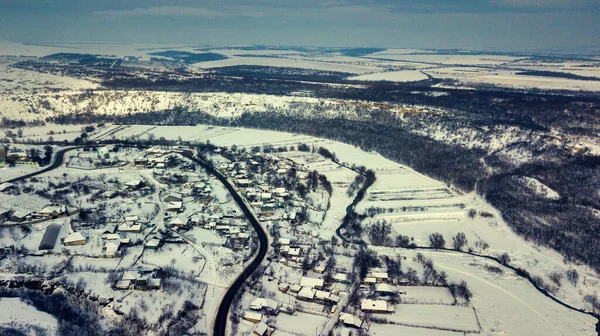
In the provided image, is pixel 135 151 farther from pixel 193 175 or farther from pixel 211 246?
pixel 211 246

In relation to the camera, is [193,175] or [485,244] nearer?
[485,244]

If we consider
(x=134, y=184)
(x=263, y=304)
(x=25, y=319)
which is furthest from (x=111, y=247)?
(x=134, y=184)

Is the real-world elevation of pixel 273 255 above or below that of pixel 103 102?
below

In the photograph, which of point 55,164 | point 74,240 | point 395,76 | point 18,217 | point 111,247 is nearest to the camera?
point 111,247

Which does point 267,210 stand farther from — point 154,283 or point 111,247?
point 154,283

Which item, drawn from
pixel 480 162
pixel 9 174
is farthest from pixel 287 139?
pixel 9 174

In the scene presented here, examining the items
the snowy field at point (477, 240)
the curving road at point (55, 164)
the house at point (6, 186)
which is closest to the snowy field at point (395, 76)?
the snowy field at point (477, 240)

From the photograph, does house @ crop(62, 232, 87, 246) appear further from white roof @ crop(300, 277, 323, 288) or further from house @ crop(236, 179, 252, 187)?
house @ crop(236, 179, 252, 187)
